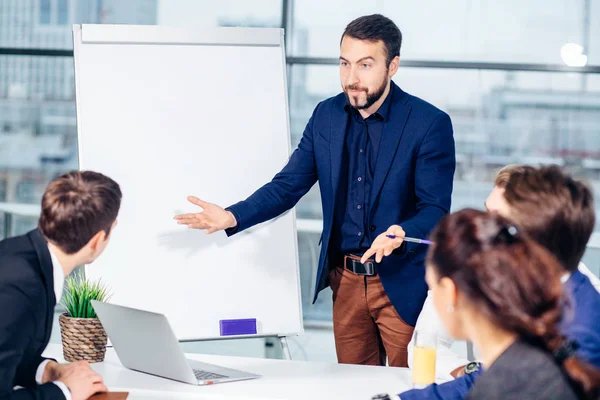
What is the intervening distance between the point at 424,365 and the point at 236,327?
3.73ft

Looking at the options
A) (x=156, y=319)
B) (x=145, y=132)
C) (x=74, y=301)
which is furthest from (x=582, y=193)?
(x=145, y=132)

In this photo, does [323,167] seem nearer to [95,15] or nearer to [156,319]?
[156,319]

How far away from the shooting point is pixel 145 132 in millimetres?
3078

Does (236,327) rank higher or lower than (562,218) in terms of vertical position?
lower

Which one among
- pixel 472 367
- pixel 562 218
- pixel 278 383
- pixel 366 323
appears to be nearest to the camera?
pixel 562 218

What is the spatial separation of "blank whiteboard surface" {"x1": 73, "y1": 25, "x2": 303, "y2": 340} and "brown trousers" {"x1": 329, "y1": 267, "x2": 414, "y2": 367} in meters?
0.33

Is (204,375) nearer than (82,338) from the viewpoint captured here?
Yes

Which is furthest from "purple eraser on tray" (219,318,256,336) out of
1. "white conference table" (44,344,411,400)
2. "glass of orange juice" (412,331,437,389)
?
"glass of orange juice" (412,331,437,389)

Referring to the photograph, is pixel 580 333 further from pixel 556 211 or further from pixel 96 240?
pixel 96 240

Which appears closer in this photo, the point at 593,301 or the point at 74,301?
the point at 593,301

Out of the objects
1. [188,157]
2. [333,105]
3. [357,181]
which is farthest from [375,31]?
[188,157]

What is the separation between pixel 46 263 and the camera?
5.84 ft

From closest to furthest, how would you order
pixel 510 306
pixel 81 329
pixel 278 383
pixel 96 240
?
pixel 510 306 → pixel 96 240 → pixel 278 383 → pixel 81 329

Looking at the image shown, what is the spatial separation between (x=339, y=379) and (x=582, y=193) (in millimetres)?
879
